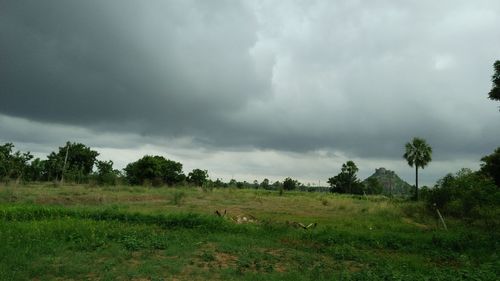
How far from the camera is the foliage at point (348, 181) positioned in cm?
8744

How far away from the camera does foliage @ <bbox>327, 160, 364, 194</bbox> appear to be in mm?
87438

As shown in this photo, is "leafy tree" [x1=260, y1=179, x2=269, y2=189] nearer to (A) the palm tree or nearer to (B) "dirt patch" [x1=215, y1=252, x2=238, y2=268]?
(A) the palm tree

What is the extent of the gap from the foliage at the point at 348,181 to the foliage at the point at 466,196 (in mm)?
59907

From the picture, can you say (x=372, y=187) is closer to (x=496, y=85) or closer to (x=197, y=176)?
(x=197, y=176)

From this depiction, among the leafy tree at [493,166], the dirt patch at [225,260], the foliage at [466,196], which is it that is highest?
the leafy tree at [493,166]

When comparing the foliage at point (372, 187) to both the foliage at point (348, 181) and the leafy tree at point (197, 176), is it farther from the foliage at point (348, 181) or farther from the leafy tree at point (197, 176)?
the leafy tree at point (197, 176)

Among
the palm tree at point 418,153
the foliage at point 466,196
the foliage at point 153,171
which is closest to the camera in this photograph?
the foliage at point 466,196

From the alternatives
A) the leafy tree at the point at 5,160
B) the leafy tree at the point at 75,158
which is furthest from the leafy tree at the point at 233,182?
the leafy tree at the point at 5,160

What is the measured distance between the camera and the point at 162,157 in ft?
254

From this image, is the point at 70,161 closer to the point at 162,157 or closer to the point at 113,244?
the point at 162,157

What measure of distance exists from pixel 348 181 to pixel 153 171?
139 feet

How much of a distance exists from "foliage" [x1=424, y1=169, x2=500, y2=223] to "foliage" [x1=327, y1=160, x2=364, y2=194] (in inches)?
2359

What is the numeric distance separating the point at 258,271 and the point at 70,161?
76170 millimetres

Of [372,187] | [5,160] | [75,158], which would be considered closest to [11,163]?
[5,160]
